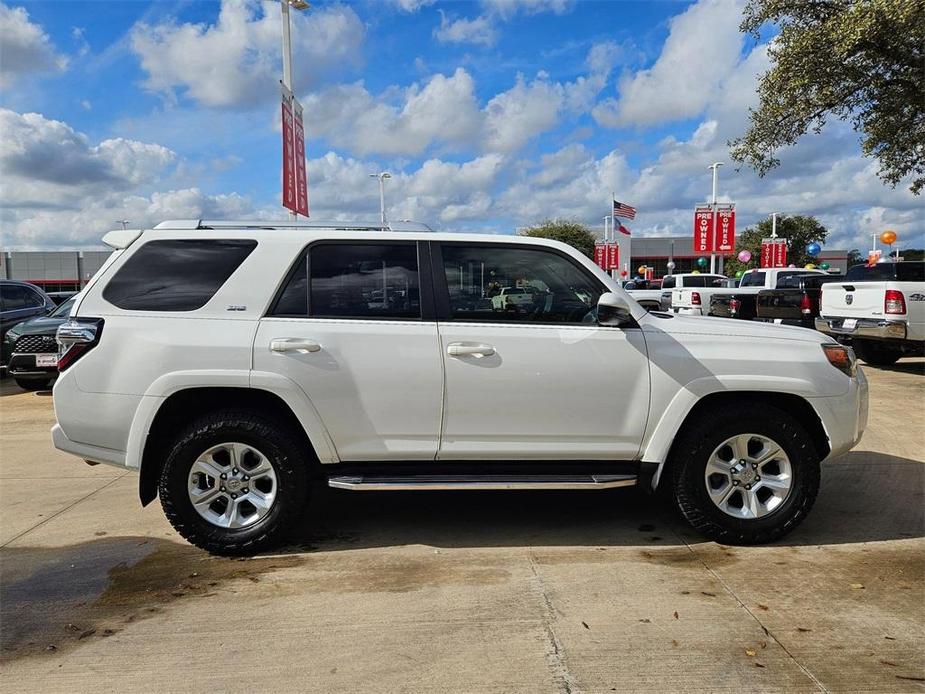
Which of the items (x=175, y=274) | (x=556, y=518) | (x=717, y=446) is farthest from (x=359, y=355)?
(x=717, y=446)

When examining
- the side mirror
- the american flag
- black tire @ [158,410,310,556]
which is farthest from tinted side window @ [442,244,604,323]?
the american flag

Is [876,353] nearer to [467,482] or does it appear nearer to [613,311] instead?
[613,311]

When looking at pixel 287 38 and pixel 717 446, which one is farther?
pixel 287 38

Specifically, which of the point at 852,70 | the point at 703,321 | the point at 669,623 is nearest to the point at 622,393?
the point at 703,321

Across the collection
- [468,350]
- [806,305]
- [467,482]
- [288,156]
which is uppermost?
[288,156]

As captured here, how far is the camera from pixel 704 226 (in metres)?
26.4

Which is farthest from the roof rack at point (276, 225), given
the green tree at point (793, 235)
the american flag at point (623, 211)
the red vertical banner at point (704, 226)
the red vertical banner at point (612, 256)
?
the green tree at point (793, 235)

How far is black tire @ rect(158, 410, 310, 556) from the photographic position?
12.8ft

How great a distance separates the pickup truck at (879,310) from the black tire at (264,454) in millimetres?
9884

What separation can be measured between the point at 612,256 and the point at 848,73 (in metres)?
31.9

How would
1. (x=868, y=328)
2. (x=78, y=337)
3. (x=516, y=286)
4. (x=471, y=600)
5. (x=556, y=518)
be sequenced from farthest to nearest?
(x=868, y=328) → (x=556, y=518) → (x=516, y=286) → (x=78, y=337) → (x=471, y=600)

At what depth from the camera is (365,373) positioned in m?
3.88

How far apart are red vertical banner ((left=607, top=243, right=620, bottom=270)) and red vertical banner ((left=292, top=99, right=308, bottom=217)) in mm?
31912

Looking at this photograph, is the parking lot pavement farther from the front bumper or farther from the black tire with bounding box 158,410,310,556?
the front bumper
